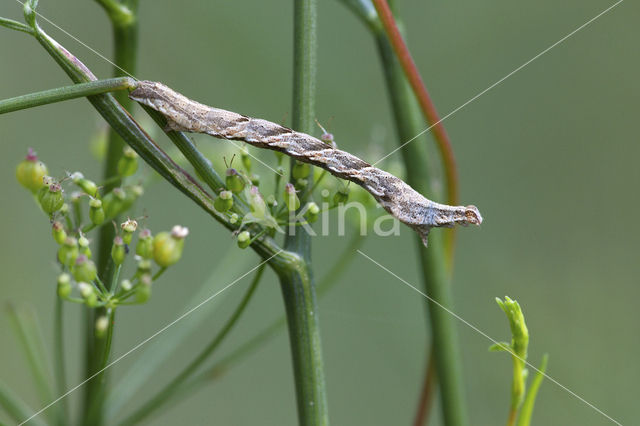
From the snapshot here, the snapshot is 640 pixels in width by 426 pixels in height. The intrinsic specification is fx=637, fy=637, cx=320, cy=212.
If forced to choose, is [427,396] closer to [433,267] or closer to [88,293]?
[433,267]

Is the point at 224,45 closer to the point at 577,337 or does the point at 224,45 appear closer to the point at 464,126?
the point at 464,126

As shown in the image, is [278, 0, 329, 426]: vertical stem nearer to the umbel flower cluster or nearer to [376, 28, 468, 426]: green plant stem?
the umbel flower cluster

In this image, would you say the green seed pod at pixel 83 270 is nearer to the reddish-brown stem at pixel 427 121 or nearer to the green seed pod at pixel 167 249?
the green seed pod at pixel 167 249

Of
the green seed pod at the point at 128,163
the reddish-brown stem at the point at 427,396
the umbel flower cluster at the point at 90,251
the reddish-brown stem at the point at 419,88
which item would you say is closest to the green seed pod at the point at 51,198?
the umbel flower cluster at the point at 90,251

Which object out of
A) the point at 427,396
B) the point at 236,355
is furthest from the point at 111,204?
the point at 427,396

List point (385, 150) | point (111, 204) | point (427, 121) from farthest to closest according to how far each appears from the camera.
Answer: point (385, 150) → point (427, 121) → point (111, 204)

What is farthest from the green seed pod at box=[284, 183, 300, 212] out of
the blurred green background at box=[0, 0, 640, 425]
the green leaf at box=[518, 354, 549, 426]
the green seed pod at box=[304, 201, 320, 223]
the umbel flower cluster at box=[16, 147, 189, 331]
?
the blurred green background at box=[0, 0, 640, 425]
